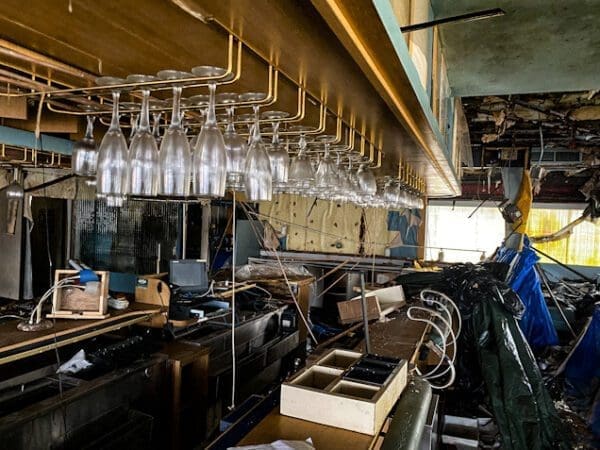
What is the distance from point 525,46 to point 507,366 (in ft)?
7.10

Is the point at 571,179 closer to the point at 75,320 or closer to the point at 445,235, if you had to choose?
the point at 445,235

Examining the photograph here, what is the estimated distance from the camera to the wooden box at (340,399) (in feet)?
4.30

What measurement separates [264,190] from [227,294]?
9.41 ft

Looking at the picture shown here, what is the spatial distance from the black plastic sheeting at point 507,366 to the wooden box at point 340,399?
6.33ft

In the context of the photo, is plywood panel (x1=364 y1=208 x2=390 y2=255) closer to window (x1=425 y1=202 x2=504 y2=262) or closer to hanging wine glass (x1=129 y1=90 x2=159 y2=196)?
window (x1=425 y1=202 x2=504 y2=262)

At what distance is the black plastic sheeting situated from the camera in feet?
10.1

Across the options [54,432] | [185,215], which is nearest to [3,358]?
[54,432]

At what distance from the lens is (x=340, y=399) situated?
1.34 m

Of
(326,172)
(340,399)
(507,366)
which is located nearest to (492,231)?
(507,366)

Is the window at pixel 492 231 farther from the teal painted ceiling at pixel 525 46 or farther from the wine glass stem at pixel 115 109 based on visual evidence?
the wine glass stem at pixel 115 109

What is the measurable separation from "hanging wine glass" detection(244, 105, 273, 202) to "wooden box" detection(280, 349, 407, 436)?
2.16 ft

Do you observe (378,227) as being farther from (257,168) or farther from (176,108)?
(176,108)

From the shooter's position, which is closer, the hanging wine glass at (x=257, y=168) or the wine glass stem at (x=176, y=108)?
the wine glass stem at (x=176, y=108)

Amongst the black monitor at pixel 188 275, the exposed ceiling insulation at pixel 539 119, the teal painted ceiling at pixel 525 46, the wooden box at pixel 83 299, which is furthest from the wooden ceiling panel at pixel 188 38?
the exposed ceiling insulation at pixel 539 119
